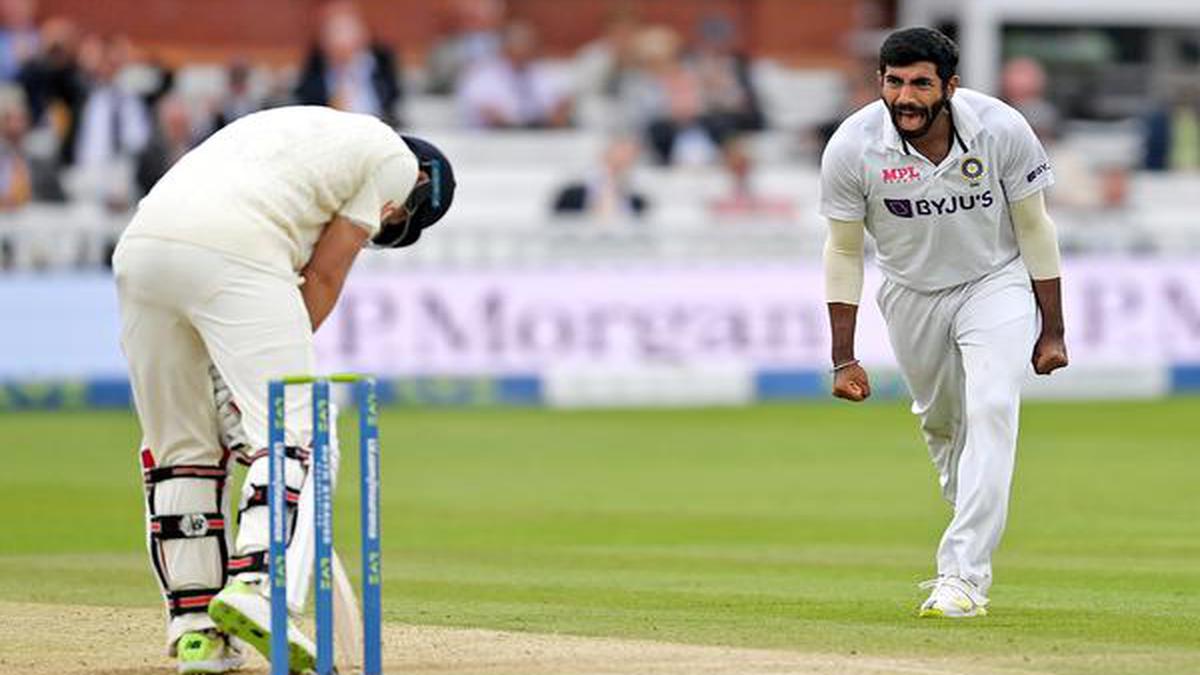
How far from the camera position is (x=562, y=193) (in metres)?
21.9

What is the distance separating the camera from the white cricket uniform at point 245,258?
7.26 metres

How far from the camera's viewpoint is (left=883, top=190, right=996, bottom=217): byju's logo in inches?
348

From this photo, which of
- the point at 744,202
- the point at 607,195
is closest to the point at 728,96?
the point at 744,202

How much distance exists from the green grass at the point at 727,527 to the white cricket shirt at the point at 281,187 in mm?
1685

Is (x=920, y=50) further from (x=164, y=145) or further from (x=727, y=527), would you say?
(x=164, y=145)

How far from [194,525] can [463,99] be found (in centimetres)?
1697

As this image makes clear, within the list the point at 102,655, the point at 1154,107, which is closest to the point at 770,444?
the point at 102,655

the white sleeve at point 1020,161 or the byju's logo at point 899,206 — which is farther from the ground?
the white sleeve at point 1020,161

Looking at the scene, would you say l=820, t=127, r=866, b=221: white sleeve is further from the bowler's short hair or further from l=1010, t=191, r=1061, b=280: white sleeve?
l=1010, t=191, r=1061, b=280: white sleeve

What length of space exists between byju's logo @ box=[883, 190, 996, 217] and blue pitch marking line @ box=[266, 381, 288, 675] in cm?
276

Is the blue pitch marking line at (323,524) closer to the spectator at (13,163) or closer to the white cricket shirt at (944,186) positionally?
the white cricket shirt at (944,186)

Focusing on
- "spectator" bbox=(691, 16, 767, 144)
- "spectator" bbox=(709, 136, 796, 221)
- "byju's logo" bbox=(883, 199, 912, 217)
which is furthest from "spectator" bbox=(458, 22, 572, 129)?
"byju's logo" bbox=(883, 199, 912, 217)

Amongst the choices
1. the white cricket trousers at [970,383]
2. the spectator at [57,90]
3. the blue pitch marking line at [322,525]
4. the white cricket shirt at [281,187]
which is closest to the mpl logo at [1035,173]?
the white cricket trousers at [970,383]

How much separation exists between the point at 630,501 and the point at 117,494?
2691 mm
